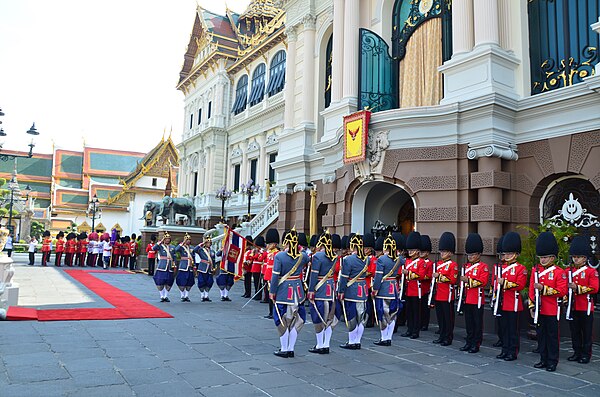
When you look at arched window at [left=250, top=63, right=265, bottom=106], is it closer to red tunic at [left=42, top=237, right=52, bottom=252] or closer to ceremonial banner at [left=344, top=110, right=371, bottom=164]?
red tunic at [left=42, top=237, right=52, bottom=252]

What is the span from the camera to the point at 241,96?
3316 cm

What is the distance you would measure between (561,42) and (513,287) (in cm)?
691

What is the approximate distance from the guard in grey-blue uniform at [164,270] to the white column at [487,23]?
365 inches

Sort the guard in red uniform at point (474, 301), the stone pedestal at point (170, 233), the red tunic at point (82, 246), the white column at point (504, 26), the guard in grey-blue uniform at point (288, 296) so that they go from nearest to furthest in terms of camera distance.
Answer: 1. the guard in grey-blue uniform at point (288, 296)
2. the guard in red uniform at point (474, 301)
3. the white column at point (504, 26)
4. the stone pedestal at point (170, 233)
5. the red tunic at point (82, 246)

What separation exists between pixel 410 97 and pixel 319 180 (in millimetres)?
4520

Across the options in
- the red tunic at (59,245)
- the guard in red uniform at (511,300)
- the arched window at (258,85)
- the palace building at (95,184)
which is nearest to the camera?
the guard in red uniform at (511,300)

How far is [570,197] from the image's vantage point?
10.8 meters

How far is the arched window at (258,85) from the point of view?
30.6 meters

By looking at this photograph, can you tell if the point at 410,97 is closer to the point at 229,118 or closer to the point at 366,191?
the point at 366,191

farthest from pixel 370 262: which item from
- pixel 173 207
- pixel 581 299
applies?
pixel 173 207

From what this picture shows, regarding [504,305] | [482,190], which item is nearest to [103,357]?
[504,305]

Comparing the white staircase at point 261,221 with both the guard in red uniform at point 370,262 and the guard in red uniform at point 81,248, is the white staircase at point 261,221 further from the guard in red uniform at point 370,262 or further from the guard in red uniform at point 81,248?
the guard in red uniform at point 370,262

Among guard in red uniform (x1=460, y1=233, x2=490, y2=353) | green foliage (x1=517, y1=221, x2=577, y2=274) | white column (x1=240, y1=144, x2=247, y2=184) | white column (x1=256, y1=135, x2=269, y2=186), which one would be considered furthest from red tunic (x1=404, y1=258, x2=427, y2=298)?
white column (x1=240, y1=144, x2=247, y2=184)

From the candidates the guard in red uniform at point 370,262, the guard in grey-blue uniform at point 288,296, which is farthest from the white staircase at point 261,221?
the guard in grey-blue uniform at point 288,296
